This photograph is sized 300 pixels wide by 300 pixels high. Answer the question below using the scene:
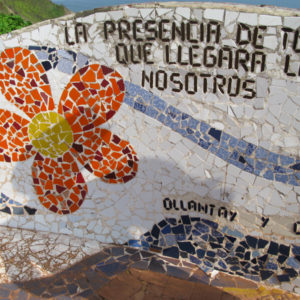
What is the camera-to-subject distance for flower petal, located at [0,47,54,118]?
333 cm

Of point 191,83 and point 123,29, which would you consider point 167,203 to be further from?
point 123,29

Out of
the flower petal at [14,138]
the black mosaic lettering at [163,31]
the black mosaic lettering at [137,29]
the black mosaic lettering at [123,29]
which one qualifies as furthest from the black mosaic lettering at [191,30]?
the flower petal at [14,138]

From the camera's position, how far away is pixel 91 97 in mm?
3287

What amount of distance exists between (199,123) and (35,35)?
5.01 ft

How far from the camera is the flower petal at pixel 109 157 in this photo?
11.2 feet

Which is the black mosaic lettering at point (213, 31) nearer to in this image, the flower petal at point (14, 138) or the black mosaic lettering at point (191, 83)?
the black mosaic lettering at point (191, 83)

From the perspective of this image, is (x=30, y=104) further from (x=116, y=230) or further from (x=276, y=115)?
(x=276, y=115)

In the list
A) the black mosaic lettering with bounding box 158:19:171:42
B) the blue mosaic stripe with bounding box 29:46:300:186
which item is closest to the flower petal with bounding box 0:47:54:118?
the blue mosaic stripe with bounding box 29:46:300:186

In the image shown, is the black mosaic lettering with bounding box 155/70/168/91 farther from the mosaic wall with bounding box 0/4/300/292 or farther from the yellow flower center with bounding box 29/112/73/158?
the yellow flower center with bounding box 29/112/73/158

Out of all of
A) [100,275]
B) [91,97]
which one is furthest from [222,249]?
[91,97]

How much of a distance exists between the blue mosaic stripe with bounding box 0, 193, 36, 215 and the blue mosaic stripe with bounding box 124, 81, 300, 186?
157cm

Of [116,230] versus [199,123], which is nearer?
[199,123]

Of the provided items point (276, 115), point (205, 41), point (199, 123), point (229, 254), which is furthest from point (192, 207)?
point (205, 41)

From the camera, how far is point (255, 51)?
2.73m
